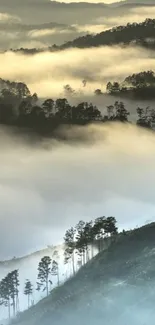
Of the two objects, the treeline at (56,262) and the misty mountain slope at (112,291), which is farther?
the treeline at (56,262)

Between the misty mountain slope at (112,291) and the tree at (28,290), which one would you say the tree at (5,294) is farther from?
the misty mountain slope at (112,291)

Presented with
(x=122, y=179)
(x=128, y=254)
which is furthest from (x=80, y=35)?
(x=128, y=254)

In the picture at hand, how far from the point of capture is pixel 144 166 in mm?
27625

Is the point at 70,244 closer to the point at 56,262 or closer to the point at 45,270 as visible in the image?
the point at 56,262

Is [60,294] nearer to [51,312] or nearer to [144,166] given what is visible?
[51,312]

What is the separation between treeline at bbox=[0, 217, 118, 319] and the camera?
26.2 meters

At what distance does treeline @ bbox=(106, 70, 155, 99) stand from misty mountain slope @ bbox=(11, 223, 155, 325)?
→ 18.5ft

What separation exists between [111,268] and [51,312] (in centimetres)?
360

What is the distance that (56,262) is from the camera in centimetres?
2739

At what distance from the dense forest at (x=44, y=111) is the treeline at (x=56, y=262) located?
4.09 metres

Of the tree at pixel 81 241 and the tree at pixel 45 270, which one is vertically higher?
the tree at pixel 81 241

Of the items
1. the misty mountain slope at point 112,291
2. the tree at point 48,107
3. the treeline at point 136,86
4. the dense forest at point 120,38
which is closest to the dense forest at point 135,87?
the treeline at point 136,86

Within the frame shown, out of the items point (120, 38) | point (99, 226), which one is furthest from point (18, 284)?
point (120, 38)

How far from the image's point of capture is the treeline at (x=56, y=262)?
26172mm
